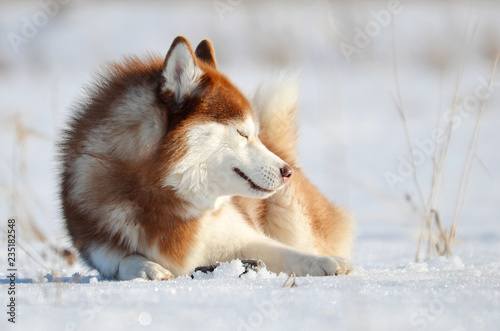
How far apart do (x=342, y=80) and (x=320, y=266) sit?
32.2 feet

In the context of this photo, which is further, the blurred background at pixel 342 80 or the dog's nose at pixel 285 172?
the blurred background at pixel 342 80

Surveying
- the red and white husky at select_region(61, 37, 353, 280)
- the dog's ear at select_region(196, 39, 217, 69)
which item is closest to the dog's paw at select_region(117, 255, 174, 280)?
the red and white husky at select_region(61, 37, 353, 280)

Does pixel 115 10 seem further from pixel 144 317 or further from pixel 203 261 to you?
pixel 144 317

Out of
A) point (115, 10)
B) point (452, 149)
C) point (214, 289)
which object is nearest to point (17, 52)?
point (115, 10)

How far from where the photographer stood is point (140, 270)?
2.32m

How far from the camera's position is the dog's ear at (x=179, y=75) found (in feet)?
8.25

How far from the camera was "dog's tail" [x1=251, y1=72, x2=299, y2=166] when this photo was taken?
361 cm

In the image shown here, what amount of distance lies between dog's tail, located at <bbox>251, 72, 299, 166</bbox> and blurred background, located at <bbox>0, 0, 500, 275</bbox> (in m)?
0.23

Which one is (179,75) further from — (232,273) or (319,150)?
(319,150)

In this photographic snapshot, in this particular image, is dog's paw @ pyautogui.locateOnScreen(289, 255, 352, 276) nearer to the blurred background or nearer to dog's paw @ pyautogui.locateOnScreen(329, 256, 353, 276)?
dog's paw @ pyautogui.locateOnScreen(329, 256, 353, 276)

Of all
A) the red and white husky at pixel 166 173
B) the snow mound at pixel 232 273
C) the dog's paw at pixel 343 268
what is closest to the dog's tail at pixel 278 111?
the red and white husky at pixel 166 173

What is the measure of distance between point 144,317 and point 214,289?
34 centimetres

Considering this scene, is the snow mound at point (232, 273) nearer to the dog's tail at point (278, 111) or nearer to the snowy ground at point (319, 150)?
the snowy ground at point (319, 150)

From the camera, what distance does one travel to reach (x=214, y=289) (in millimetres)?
1736
